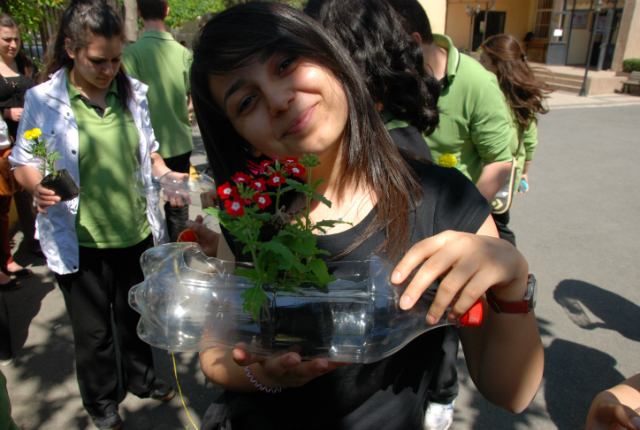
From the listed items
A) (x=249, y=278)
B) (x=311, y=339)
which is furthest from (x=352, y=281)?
(x=249, y=278)

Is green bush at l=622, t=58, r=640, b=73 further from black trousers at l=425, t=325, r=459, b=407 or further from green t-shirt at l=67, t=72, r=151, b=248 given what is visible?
green t-shirt at l=67, t=72, r=151, b=248

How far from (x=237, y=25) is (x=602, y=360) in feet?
11.7

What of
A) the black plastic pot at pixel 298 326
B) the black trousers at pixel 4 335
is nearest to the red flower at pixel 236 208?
the black plastic pot at pixel 298 326

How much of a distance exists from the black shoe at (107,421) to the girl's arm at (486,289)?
8.10 feet

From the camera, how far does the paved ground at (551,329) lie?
2.93 m

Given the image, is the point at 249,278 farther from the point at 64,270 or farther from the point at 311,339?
the point at 64,270

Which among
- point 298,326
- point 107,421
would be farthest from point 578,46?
point 298,326

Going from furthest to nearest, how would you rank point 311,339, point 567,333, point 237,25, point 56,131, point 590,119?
point 590,119 → point 567,333 → point 56,131 → point 237,25 → point 311,339

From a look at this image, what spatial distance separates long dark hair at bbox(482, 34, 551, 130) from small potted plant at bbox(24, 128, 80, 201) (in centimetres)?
335

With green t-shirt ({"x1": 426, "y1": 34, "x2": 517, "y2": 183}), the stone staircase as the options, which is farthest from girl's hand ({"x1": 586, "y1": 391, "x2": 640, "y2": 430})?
the stone staircase

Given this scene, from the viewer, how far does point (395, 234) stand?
1.28 meters

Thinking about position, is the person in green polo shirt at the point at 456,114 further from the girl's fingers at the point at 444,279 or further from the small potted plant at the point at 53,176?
the small potted plant at the point at 53,176

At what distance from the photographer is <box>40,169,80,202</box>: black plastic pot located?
2.20 m

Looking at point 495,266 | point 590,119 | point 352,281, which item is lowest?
point 590,119
